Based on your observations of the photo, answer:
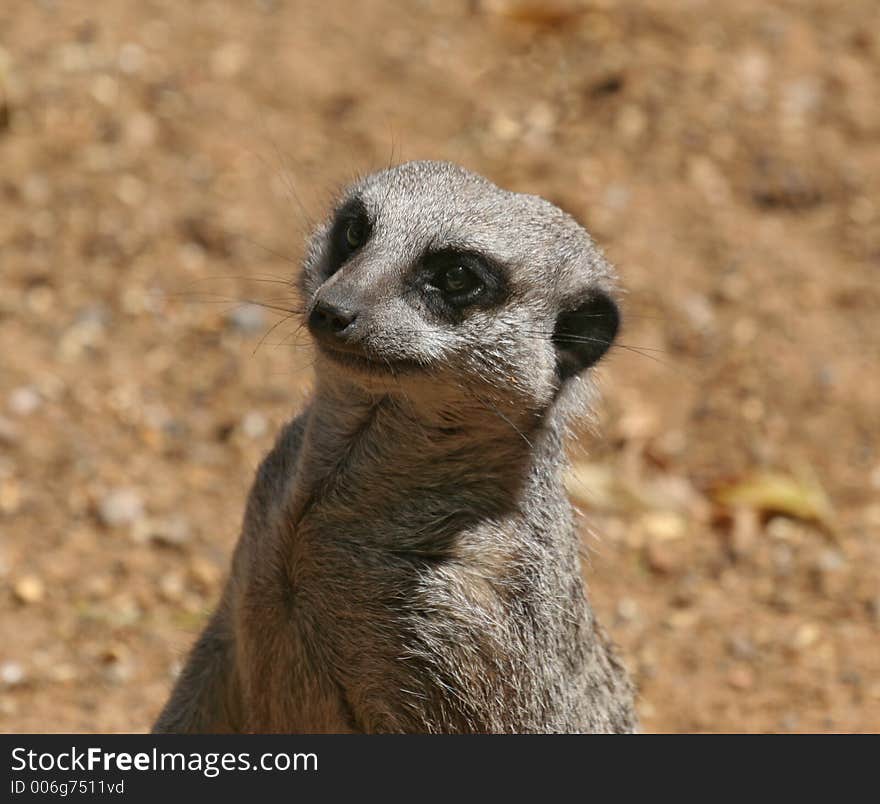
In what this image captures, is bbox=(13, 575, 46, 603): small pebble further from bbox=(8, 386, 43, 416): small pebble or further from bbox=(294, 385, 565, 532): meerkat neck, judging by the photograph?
bbox=(294, 385, 565, 532): meerkat neck

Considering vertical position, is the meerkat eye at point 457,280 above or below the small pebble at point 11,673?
above

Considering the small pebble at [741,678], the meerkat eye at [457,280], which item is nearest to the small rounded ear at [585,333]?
the meerkat eye at [457,280]

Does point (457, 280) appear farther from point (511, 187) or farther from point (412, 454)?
point (511, 187)

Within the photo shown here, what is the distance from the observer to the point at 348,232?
3.91 metres

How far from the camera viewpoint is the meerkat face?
354 centimetres

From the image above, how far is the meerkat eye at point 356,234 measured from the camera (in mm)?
3875

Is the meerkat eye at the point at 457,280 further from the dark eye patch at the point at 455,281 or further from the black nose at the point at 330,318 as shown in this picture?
the black nose at the point at 330,318

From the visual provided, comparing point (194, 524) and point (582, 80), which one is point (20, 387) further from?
point (582, 80)

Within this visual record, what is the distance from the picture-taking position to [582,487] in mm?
6039

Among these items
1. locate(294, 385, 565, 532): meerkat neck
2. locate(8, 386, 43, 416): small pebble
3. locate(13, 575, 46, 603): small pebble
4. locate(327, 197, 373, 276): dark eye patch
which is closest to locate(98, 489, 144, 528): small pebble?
locate(13, 575, 46, 603): small pebble

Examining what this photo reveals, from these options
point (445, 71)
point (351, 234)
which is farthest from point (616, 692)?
point (445, 71)

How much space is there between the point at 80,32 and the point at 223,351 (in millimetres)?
2089

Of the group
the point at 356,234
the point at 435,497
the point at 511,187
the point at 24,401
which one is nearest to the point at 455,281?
the point at 356,234

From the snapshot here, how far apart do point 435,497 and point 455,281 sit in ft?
1.79
